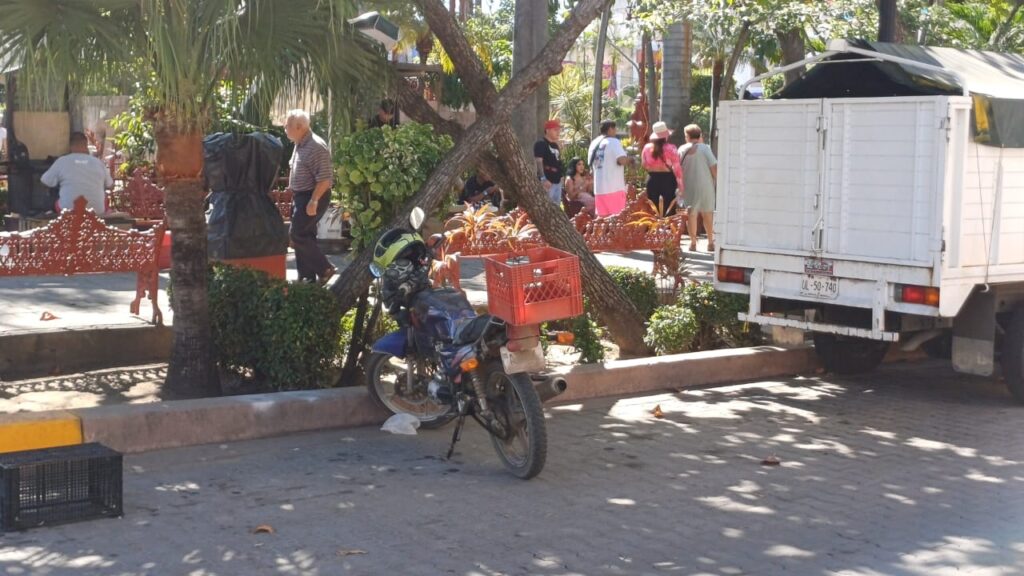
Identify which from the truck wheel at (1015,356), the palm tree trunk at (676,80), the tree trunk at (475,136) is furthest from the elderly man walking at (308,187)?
Result: the palm tree trunk at (676,80)

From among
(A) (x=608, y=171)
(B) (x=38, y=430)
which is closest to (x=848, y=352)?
(B) (x=38, y=430)

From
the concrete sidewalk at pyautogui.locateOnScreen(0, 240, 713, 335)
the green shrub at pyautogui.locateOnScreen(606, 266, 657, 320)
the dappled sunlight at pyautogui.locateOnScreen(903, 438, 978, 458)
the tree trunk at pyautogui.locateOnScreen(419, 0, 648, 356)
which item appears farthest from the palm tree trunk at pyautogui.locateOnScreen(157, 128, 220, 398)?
the dappled sunlight at pyautogui.locateOnScreen(903, 438, 978, 458)

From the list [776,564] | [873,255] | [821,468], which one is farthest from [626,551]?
[873,255]

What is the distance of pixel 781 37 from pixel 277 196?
7.29 metres

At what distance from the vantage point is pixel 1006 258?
9.30 meters

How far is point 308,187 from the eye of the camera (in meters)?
12.0

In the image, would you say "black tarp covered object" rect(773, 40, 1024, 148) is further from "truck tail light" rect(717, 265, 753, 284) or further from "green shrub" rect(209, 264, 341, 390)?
"green shrub" rect(209, 264, 341, 390)

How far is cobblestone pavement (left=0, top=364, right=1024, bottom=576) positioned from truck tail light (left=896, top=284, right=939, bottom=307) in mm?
831

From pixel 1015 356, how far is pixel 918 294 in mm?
1073

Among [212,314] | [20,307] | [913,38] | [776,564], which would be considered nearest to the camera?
[776,564]

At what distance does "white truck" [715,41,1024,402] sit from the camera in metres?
8.92

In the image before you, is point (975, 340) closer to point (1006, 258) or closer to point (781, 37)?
point (1006, 258)

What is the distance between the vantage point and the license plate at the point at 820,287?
955 cm

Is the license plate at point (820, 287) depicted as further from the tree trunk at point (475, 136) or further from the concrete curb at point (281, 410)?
the tree trunk at point (475, 136)
